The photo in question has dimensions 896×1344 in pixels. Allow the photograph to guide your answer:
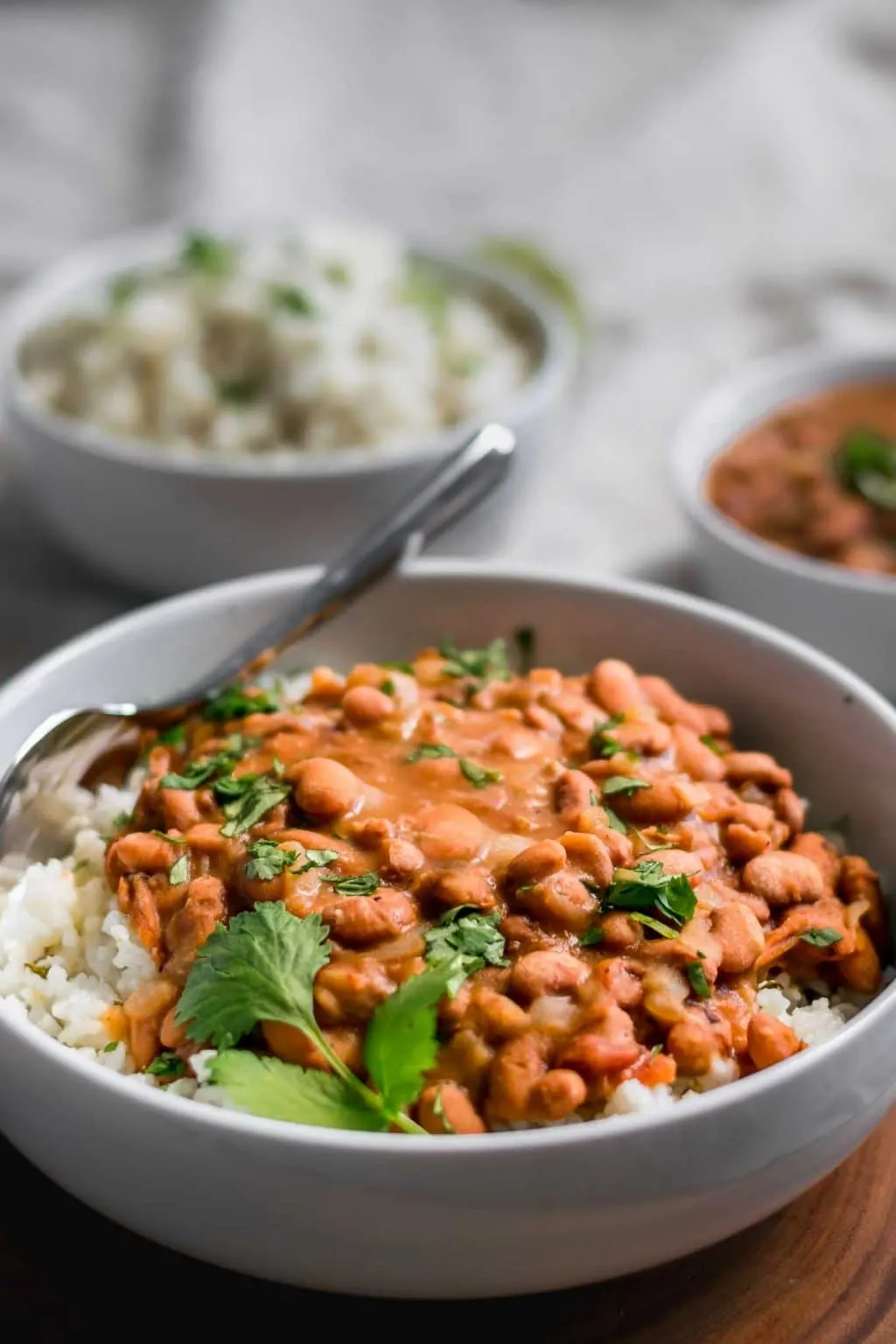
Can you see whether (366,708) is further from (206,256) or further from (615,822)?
(206,256)

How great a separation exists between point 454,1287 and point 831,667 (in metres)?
1.46

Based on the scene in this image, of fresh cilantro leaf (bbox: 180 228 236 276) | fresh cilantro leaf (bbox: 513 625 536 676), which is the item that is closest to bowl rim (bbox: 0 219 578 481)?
fresh cilantro leaf (bbox: 180 228 236 276)

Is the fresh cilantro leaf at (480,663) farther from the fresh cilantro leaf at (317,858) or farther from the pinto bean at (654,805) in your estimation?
the fresh cilantro leaf at (317,858)

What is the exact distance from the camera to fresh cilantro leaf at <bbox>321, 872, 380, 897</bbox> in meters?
2.53

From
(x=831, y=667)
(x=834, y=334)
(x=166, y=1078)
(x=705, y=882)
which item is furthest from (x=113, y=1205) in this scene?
(x=834, y=334)

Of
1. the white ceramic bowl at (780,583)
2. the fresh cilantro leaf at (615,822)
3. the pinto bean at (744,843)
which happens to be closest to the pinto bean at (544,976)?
the fresh cilantro leaf at (615,822)

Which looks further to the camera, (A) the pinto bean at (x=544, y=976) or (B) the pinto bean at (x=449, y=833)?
(B) the pinto bean at (x=449, y=833)

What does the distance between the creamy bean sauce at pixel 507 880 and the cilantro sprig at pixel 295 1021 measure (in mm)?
20

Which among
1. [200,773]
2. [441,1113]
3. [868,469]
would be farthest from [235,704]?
[868,469]

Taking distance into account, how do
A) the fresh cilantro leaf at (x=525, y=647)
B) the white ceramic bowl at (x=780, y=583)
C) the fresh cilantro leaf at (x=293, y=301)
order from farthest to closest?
the fresh cilantro leaf at (x=293, y=301), the white ceramic bowl at (x=780, y=583), the fresh cilantro leaf at (x=525, y=647)

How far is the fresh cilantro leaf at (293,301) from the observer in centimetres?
468

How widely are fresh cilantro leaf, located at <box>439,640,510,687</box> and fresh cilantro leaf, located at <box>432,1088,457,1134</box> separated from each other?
1.09m

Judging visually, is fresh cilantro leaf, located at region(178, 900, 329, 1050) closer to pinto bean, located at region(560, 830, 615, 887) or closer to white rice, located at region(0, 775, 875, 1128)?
white rice, located at region(0, 775, 875, 1128)

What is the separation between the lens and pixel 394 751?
2900 millimetres
